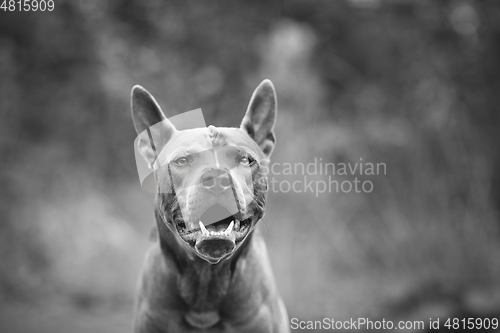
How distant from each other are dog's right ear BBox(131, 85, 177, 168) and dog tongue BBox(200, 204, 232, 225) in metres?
0.81

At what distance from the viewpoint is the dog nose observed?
7.93 ft

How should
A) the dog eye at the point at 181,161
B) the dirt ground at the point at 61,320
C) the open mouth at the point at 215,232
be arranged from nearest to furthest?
1. the open mouth at the point at 215,232
2. the dog eye at the point at 181,161
3. the dirt ground at the point at 61,320

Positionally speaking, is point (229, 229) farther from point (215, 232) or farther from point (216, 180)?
point (216, 180)

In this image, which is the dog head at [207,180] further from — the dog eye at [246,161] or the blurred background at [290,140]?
the blurred background at [290,140]

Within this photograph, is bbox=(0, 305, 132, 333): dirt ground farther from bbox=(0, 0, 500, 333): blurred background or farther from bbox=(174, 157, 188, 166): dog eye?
bbox=(174, 157, 188, 166): dog eye

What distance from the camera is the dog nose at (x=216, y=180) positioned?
2416mm

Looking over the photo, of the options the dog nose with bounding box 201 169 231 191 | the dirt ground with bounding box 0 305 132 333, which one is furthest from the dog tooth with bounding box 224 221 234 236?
the dirt ground with bounding box 0 305 132 333

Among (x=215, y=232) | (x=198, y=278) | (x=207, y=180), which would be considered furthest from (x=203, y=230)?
(x=198, y=278)

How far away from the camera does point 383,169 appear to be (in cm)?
704

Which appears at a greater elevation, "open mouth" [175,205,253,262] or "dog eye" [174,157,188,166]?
"dog eye" [174,157,188,166]

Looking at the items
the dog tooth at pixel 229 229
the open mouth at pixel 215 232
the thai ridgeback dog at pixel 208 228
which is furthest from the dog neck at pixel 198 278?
the dog tooth at pixel 229 229

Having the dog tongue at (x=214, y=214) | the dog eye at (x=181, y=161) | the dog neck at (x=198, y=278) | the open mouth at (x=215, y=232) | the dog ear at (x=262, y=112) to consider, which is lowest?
the dog neck at (x=198, y=278)

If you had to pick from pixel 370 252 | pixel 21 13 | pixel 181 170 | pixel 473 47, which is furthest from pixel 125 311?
pixel 473 47

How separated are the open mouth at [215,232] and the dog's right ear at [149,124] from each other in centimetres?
74
